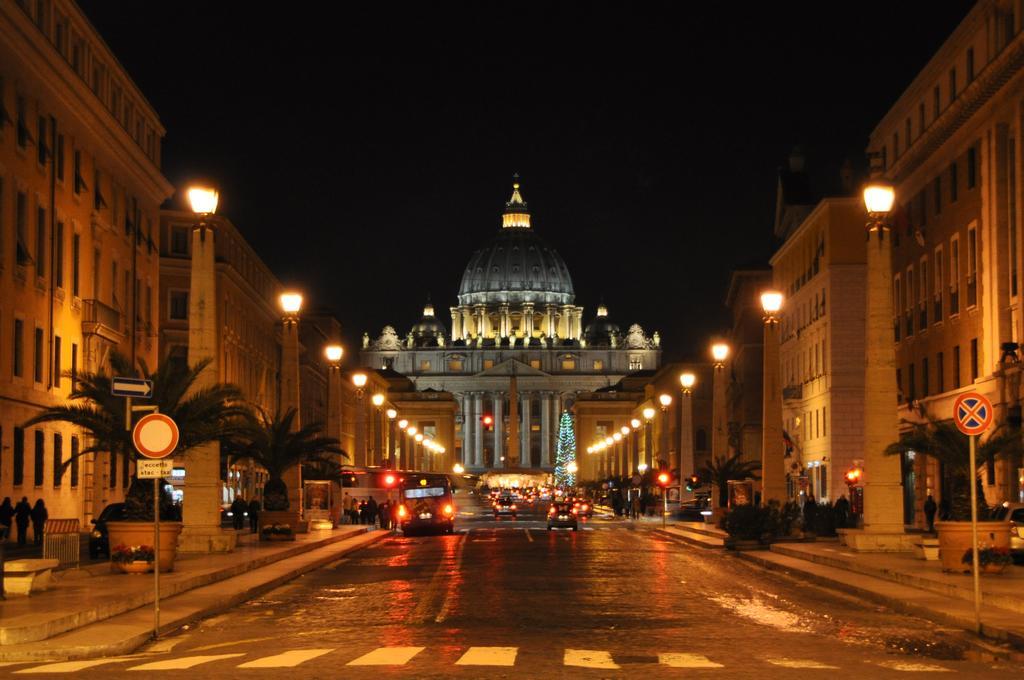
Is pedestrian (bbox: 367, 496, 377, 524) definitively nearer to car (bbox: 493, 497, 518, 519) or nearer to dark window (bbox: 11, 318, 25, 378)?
car (bbox: 493, 497, 518, 519)

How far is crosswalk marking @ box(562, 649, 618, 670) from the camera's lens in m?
16.9

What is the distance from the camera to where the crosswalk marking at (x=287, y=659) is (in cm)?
1692

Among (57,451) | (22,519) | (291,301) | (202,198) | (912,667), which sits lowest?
(912,667)

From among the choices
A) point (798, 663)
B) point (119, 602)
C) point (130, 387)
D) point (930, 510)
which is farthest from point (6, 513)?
point (798, 663)

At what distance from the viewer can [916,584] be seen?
90.5 ft

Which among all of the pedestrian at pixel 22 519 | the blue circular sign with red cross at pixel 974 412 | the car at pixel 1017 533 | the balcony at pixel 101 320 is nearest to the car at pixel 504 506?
the balcony at pixel 101 320

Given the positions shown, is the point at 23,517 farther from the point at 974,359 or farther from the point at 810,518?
the point at 974,359

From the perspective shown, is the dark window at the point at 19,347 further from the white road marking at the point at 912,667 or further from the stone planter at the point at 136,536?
the white road marking at the point at 912,667

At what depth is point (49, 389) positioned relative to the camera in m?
51.1

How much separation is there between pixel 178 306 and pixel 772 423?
41494mm

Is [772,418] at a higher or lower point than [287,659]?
higher

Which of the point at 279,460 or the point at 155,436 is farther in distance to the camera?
the point at 279,460

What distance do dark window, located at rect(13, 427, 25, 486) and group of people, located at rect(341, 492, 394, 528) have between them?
2921 cm

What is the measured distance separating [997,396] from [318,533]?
74.8 feet
